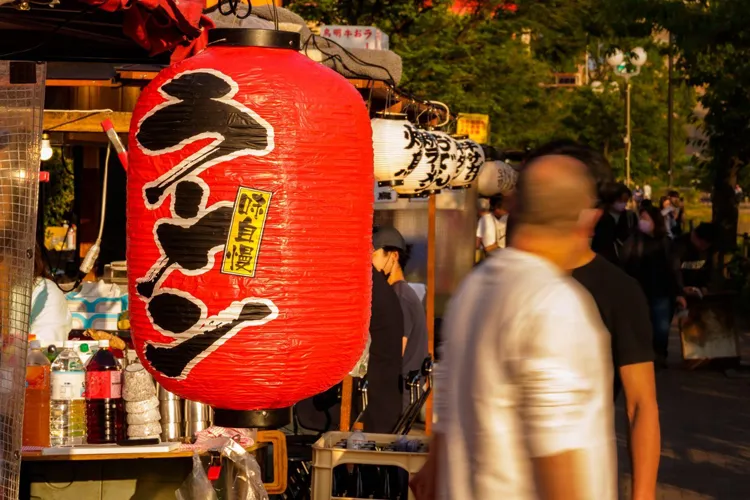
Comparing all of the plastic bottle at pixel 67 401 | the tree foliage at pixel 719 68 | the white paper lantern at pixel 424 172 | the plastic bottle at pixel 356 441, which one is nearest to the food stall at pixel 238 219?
the plastic bottle at pixel 356 441

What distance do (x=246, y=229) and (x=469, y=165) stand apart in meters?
7.64

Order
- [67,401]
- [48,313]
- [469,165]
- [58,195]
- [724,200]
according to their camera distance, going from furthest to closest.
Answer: [58,195] < [724,200] < [469,165] < [48,313] < [67,401]

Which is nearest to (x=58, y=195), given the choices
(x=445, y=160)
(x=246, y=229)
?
(x=445, y=160)

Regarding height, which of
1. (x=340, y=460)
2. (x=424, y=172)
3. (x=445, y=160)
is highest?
(x=445, y=160)

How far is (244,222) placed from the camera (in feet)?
15.3

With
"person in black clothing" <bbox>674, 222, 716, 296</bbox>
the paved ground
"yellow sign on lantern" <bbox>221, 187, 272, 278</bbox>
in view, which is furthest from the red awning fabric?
"person in black clothing" <bbox>674, 222, 716, 296</bbox>

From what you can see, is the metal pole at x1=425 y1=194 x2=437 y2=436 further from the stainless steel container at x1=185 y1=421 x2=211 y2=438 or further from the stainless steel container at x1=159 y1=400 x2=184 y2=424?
the stainless steel container at x1=159 y1=400 x2=184 y2=424

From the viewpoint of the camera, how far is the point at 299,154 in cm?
471

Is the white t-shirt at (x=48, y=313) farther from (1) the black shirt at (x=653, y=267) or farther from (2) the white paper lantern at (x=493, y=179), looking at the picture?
(2) the white paper lantern at (x=493, y=179)

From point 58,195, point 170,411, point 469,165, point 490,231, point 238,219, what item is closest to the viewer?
point 238,219

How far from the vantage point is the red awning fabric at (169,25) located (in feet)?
17.7

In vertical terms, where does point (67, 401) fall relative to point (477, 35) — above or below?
below

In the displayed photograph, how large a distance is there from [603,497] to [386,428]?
583cm

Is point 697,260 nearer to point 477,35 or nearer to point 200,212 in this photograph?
point 477,35
